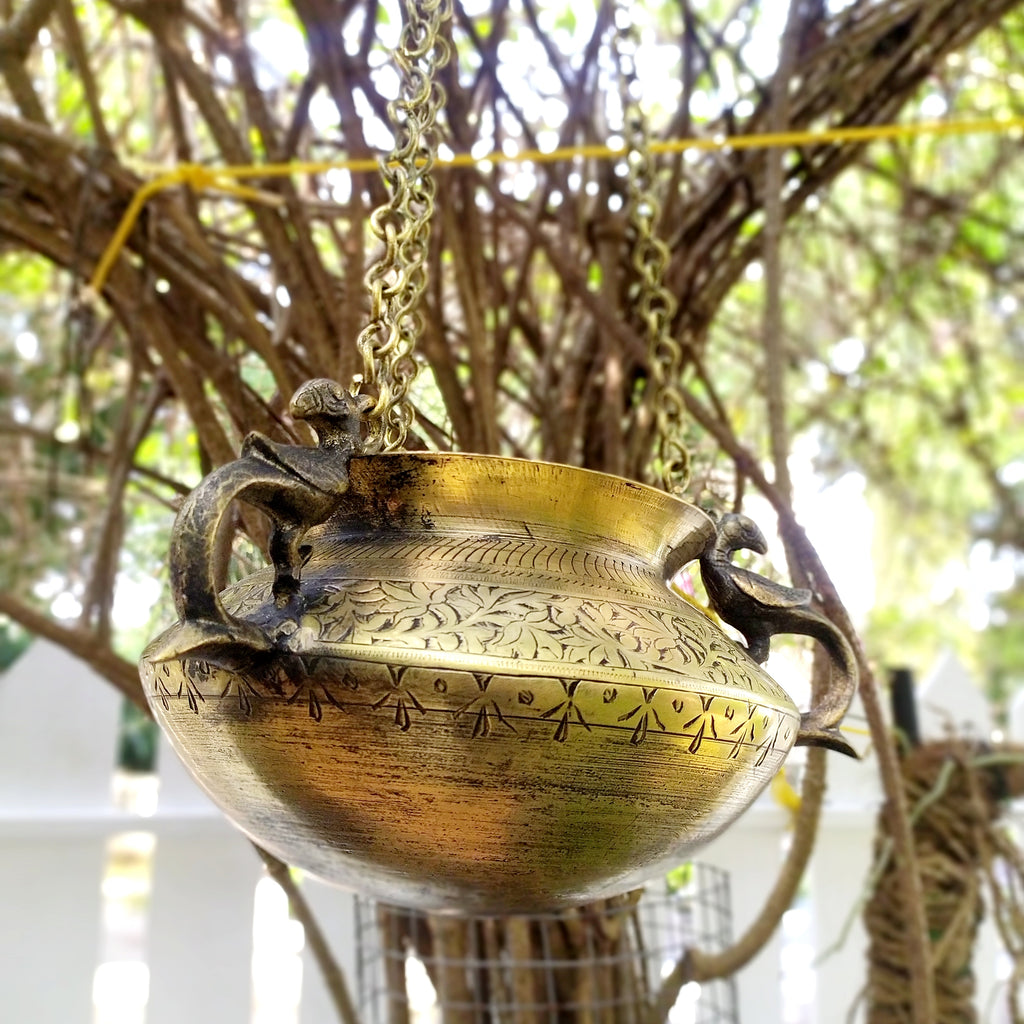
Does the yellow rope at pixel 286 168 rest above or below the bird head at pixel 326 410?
above

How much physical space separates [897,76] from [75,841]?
63.5 inches

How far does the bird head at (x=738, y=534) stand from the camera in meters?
0.71

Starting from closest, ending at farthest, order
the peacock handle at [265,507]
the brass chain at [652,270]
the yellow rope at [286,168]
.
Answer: the peacock handle at [265,507]
the brass chain at [652,270]
the yellow rope at [286,168]

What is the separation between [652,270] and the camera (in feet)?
3.25

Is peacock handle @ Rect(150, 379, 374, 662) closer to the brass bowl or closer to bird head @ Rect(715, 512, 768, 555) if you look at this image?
the brass bowl

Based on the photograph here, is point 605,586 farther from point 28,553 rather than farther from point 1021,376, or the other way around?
point 1021,376

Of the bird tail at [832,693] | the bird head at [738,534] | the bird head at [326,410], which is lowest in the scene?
the bird tail at [832,693]

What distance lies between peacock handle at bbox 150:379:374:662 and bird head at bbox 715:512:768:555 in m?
0.25

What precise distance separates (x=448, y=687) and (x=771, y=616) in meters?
0.27

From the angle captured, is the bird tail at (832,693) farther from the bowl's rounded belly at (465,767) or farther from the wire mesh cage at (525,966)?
the wire mesh cage at (525,966)

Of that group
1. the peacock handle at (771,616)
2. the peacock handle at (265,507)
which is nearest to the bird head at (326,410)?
the peacock handle at (265,507)

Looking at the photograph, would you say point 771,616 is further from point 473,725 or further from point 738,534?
point 473,725

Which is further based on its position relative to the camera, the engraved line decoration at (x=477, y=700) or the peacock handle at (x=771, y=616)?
the peacock handle at (x=771, y=616)

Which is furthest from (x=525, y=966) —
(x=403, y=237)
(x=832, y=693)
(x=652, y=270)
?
(x=403, y=237)
